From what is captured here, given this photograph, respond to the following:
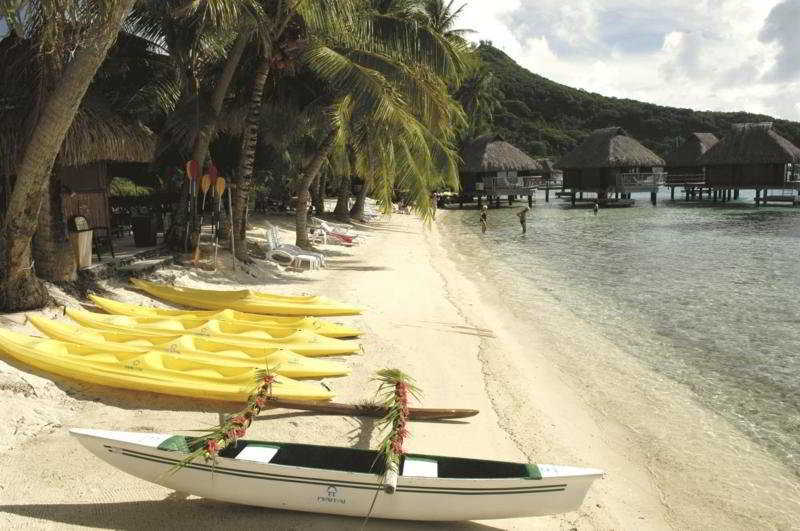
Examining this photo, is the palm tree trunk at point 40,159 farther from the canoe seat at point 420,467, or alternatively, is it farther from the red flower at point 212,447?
the canoe seat at point 420,467

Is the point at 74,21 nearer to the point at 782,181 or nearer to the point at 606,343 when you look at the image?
the point at 606,343

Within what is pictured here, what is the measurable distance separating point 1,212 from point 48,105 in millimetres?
4072

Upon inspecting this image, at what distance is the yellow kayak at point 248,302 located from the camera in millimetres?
9453

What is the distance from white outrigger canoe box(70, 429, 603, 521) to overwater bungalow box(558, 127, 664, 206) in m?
44.7

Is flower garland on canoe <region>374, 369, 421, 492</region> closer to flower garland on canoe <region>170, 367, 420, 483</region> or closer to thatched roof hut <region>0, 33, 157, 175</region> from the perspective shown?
flower garland on canoe <region>170, 367, 420, 483</region>

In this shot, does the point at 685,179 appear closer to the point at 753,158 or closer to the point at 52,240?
the point at 753,158

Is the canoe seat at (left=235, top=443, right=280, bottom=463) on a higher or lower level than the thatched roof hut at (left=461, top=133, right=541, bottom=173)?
lower

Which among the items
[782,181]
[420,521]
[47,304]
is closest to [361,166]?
[47,304]

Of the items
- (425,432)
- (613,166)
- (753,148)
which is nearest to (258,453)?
(425,432)

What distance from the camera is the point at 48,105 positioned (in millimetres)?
6770

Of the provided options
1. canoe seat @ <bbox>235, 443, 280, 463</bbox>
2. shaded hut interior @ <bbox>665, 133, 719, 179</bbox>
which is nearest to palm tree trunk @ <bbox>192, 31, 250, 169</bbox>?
canoe seat @ <bbox>235, 443, 280, 463</bbox>

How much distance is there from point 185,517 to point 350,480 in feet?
3.83

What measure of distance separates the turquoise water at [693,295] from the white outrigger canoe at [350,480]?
10.6 feet

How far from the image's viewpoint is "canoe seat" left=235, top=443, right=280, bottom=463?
4059 mm
